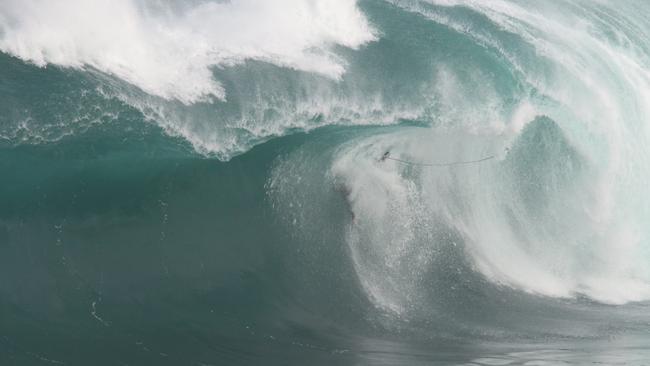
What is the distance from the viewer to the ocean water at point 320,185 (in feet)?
41.6

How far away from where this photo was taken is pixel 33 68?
1299 cm

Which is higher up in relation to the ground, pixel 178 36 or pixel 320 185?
pixel 178 36

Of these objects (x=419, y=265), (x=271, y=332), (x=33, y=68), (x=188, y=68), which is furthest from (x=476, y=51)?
(x=33, y=68)

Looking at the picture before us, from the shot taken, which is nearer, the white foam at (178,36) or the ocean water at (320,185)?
the ocean water at (320,185)

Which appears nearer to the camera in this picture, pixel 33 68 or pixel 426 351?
pixel 33 68

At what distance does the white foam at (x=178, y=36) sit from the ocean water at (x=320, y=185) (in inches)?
2.0

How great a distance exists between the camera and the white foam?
43.5 ft

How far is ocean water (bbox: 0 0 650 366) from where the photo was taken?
41.6 ft

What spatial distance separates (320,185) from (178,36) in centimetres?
487

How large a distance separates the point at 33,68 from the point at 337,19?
8.07 metres

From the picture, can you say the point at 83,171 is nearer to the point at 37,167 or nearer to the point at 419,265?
the point at 37,167

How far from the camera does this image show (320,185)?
16156mm

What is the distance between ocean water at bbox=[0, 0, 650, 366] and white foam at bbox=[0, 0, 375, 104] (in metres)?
0.05

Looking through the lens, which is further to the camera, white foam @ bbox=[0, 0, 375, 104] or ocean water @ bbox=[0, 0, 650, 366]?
white foam @ bbox=[0, 0, 375, 104]
